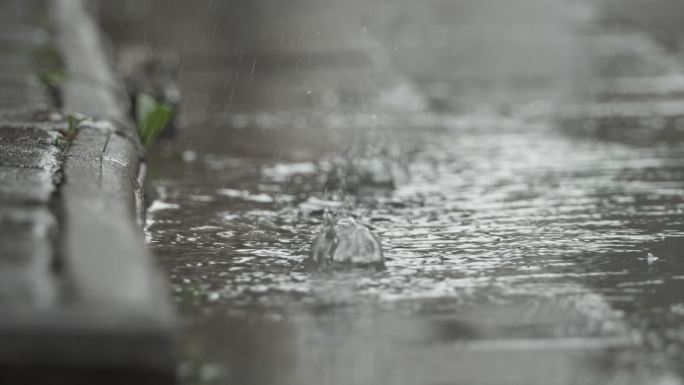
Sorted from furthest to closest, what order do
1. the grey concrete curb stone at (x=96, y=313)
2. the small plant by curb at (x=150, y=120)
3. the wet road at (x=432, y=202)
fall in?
the small plant by curb at (x=150, y=120)
the wet road at (x=432, y=202)
the grey concrete curb stone at (x=96, y=313)

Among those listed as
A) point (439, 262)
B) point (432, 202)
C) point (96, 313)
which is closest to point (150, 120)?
point (432, 202)

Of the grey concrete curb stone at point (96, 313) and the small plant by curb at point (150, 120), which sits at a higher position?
the small plant by curb at point (150, 120)

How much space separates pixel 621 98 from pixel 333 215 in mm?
2883

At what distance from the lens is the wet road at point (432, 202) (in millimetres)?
2600

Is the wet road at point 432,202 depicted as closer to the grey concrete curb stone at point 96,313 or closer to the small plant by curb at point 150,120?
the small plant by curb at point 150,120

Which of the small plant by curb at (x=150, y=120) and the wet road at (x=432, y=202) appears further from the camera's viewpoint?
the small plant by curb at (x=150, y=120)

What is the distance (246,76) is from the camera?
271 inches

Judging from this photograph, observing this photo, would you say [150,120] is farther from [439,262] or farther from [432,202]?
[439,262]

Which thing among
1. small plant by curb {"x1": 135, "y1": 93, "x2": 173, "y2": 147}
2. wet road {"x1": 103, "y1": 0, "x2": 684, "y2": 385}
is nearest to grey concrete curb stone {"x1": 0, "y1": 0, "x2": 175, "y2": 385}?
wet road {"x1": 103, "y1": 0, "x2": 684, "y2": 385}

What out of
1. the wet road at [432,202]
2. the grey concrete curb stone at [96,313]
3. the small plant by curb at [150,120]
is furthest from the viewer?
the small plant by curb at [150,120]

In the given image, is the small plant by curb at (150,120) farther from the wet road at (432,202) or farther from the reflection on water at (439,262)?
the reflection on water at (439,262)

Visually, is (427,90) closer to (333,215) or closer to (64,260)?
(333,215)

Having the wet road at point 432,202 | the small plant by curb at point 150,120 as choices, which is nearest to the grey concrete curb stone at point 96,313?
the wet road at point 432,202

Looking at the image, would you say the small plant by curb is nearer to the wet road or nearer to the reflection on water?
the wet road
